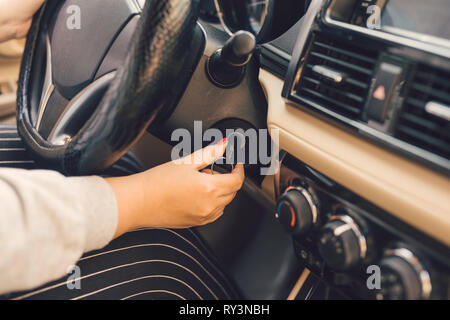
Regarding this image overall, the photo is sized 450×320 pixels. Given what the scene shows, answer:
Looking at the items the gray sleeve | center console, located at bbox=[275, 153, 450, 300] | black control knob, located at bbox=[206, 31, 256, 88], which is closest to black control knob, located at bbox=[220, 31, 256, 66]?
black control knob, located at bbox=[206, 31, 256, 88]

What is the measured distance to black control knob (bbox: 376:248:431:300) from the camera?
18.2 inches

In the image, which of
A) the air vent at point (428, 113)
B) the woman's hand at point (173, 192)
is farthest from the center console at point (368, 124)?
the woman's hand at point (173, 192)

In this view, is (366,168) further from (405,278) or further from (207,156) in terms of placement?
(207,156)

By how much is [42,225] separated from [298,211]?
1.24ft

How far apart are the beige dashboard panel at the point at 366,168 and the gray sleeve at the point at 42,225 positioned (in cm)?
34

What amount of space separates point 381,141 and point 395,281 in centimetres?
19

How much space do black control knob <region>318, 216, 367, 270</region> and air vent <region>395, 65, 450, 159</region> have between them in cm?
15

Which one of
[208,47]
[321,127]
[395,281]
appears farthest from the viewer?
[208,47]

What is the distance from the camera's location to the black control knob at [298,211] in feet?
1.95

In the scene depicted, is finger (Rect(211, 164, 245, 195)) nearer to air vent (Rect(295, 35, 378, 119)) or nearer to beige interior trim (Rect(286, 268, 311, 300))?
air vent (Rect(295, 35, 378, 119))

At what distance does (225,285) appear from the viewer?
2.85 feet

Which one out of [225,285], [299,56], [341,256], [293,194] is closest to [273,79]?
[299,56]

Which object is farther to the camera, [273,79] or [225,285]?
[225,285]

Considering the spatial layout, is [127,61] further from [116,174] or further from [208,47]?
[116,174]
